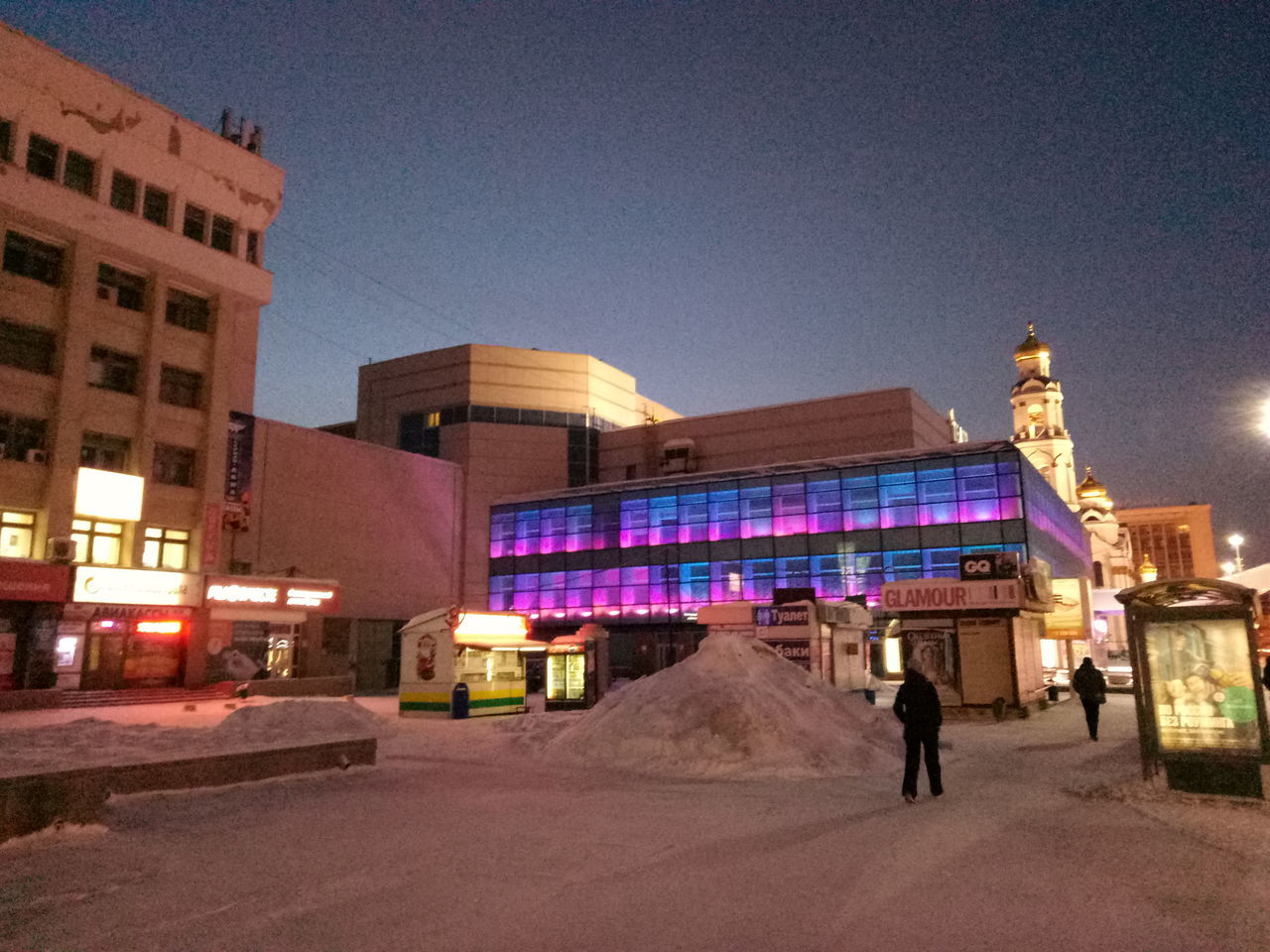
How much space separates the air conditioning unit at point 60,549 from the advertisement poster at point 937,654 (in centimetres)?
2972

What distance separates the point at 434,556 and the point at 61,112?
3055cm

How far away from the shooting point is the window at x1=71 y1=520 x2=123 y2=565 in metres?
32.8

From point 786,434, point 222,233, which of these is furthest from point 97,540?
point 786,434

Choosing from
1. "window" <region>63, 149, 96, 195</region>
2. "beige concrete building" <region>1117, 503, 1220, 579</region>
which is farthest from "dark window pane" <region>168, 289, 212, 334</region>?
"beige concrete building" <region>1117, 503, 1220, 579</region>

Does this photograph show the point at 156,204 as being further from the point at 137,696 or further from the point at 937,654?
the point at 937,654

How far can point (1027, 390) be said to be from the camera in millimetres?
78188

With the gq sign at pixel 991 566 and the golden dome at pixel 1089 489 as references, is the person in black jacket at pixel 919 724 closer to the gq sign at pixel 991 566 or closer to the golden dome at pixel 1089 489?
the gq sign at pixel 991 566

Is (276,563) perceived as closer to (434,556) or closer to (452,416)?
(434,556)

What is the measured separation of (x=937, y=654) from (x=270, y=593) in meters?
28.9

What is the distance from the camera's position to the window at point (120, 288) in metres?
35.3

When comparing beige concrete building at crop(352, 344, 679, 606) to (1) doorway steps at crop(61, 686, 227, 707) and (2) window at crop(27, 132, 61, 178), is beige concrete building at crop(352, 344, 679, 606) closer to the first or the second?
(1) doorway steps at crop(61, 686, 227, 707)

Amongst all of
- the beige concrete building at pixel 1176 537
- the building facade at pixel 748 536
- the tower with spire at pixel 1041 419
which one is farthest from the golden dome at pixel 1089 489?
the beige concrete building at pixel 1176 537

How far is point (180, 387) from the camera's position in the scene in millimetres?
37531

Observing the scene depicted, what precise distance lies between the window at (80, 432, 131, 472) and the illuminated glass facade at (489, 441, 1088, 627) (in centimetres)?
2769
